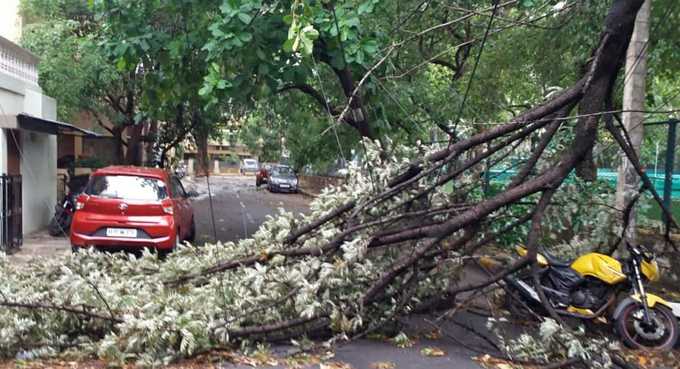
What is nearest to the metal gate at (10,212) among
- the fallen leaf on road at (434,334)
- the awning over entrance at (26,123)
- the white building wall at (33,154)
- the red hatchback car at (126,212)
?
the white building wall at (33,154)

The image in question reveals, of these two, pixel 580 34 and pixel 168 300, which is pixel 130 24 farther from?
pixel 580 34

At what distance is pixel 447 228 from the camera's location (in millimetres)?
5125

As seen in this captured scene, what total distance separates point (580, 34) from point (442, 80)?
357 inches

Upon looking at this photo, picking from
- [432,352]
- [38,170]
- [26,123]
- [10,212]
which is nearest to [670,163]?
[432,352]

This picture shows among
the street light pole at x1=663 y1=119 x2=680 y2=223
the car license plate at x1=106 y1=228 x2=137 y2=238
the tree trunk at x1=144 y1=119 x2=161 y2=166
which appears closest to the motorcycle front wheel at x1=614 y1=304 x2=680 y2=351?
the street light pole at x1=663 y1=119 x2=680 y2=223

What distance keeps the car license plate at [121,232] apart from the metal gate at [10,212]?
220 cm

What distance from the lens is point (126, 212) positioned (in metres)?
9.92

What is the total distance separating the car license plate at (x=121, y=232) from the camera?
9.85 m

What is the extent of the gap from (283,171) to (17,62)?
23.8 metres

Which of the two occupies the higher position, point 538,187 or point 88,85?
point 88,85

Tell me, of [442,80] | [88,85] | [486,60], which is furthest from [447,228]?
[88,85]

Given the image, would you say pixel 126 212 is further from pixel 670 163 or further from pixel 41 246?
pixel 670 163

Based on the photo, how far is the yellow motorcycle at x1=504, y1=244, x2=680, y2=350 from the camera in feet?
19.1

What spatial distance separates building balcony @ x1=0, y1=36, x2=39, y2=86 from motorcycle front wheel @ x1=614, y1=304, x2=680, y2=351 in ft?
38.0
